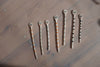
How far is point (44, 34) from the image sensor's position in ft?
2.53

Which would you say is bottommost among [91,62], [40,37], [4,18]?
[91,62]

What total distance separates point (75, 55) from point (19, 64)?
0.36 m

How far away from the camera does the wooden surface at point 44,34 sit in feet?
2.44

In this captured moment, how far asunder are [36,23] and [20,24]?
96mm

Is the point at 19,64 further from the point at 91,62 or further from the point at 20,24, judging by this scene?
the point at 91,62

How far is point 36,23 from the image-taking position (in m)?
0.76

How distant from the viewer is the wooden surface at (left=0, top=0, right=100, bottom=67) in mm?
743

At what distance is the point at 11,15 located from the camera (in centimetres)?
74

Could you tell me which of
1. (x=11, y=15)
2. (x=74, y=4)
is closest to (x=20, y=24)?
(x=11, y=15)

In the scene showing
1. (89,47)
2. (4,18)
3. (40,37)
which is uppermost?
(4,18)

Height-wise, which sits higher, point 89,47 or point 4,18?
point 4,18

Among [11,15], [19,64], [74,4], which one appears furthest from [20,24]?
[74,4]

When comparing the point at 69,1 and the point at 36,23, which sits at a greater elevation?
the point at 69,1

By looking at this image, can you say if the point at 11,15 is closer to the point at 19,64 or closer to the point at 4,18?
the point at 4,18
